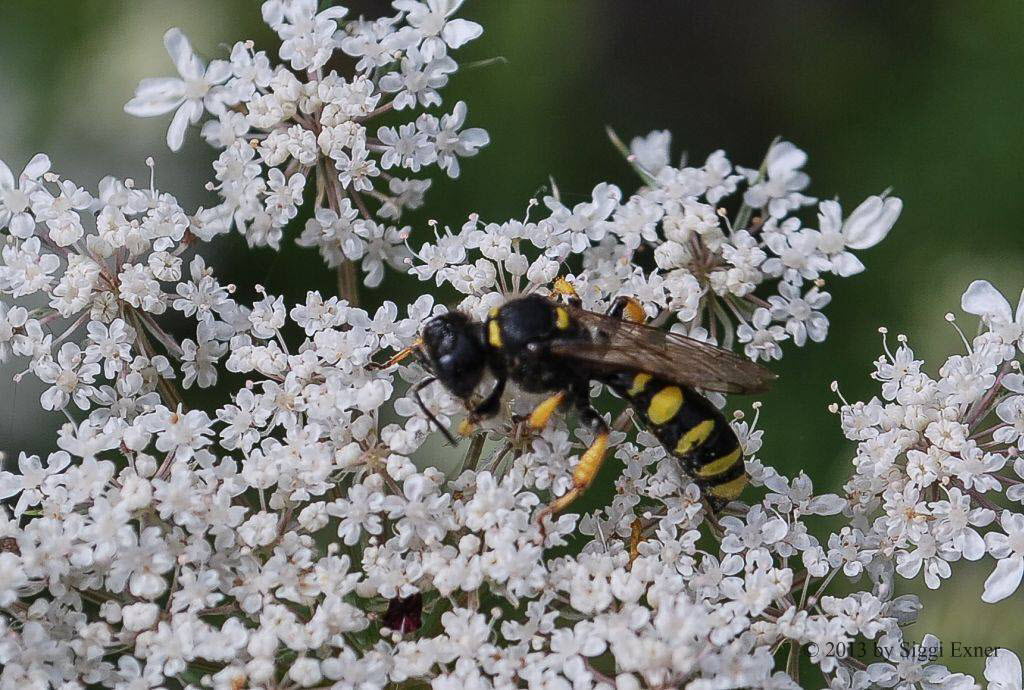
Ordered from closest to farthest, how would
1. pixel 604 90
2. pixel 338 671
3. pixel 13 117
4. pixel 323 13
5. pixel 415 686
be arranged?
1. pixel 338 671
2. pixel 415 686
3. pixel 323 13
4. pixel 13 117
5. pixel 604 90

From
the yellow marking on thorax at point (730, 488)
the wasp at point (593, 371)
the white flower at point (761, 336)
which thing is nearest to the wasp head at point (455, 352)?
the wasp at point (593, 371)

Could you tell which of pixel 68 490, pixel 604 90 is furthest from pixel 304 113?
pixel 604 90

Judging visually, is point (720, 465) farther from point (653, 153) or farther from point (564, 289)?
point (653, 153)

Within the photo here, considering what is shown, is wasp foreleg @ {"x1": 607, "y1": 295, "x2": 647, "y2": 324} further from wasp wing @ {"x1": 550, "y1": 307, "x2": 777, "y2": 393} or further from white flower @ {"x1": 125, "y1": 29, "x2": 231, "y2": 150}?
white flower @ {"x1": 125, "y1": 29, "x2": 231, "y2": 150}

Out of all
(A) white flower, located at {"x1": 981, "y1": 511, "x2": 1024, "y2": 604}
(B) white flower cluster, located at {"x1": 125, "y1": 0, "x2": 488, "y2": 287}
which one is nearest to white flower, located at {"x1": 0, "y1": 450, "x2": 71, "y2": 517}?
(B) white flower cluster, located at {"x1": 125, "y1": 0, "x2": 488, "y2": 287}

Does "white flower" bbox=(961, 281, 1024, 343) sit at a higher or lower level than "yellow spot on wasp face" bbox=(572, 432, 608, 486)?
lower

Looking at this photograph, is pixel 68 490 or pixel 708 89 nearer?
pixel 68 490

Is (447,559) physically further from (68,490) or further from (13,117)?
(13,117)
